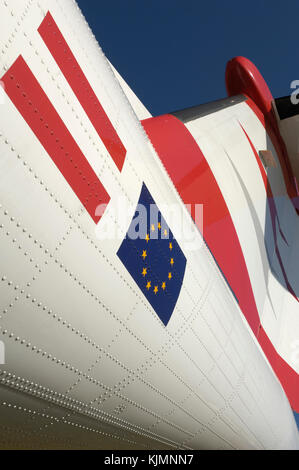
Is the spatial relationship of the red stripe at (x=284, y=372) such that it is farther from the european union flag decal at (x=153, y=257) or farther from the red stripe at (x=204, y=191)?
the european union flag decal at (x=153, y=257)

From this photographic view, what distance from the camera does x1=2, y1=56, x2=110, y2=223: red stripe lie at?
219cm

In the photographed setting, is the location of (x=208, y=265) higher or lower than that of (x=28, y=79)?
lower

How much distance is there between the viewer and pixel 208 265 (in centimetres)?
462

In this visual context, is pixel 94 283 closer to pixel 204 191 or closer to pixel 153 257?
pixel 153 257

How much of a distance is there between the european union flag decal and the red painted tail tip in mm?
6909

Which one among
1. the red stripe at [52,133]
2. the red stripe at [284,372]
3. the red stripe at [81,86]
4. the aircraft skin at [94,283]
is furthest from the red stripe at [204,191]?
the red stripe at [52,133]

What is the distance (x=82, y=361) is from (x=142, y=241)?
1.14 m

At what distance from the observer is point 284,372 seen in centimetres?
771

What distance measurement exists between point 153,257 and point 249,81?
25.1 feet

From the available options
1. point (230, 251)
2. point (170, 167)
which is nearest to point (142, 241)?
Result: point (170, 167)

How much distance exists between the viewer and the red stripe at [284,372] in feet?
24.5

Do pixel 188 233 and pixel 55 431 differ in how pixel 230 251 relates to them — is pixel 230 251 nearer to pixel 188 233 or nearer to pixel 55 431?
pixel 188 233

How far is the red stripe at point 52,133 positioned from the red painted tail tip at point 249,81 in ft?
25.6

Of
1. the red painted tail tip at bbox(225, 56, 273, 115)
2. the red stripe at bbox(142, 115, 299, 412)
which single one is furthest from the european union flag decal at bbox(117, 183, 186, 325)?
the red painted tail tip at bbox(225, 56, 273, 115)
